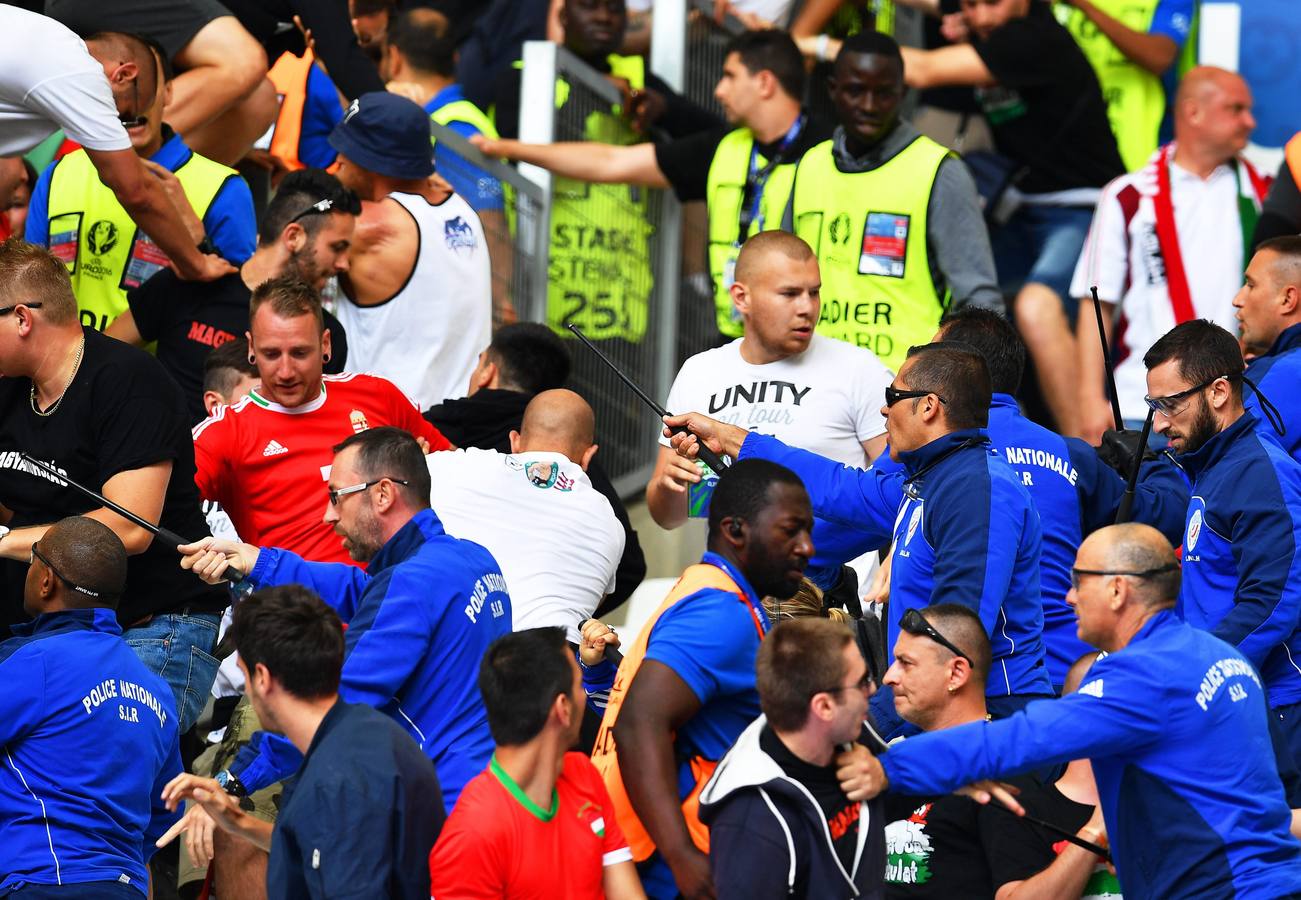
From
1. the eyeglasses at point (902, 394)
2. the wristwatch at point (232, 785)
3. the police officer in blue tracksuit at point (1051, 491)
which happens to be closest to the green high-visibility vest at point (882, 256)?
the police officer in blue tracksuit at point (1051, 491)

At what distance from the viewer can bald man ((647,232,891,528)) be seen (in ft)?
23.0

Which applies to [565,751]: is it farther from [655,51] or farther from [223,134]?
[655,51]

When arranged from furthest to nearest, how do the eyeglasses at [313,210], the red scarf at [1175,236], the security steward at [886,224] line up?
the red scarf at [1175,236] < the security steward at [886,224] < the eyeglasses at [313,210]

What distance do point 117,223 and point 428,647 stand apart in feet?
10.2

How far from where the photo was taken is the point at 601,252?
383 inches

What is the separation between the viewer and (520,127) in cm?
950

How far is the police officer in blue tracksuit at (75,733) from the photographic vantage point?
5426 millimetres

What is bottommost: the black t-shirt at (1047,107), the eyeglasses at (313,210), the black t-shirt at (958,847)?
the black t-shirt at (958,847)

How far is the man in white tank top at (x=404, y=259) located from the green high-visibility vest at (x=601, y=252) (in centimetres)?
143

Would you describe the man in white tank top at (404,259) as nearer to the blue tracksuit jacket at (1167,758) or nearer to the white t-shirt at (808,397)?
the white t-shirt at (808,397)

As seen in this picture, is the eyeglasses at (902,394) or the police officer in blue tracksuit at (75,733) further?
the eyeglasses at (902,394)

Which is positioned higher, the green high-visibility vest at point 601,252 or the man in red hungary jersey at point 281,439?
the green high-visibility vest at point 601,252

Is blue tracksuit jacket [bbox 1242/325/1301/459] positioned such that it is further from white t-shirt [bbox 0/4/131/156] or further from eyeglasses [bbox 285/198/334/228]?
→ white t-shirt [bbox 0/4/131/156]

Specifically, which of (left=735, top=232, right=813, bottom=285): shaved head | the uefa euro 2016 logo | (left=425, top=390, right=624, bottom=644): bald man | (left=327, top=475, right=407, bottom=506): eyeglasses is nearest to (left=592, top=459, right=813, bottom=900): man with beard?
(left=327, top=475, right=407, bottom=506): eyeglasses
